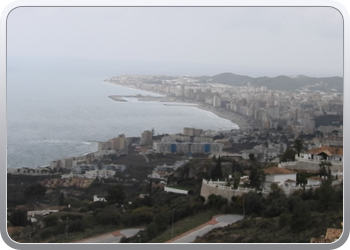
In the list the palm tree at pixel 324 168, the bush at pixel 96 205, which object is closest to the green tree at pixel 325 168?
the palm tree at pixel 324 168

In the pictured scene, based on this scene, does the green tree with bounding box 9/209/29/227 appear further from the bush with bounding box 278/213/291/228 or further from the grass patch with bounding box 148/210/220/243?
the bush with bounding box 278/213/291/228

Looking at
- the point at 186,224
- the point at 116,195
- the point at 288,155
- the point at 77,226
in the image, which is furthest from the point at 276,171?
the point at 77,226

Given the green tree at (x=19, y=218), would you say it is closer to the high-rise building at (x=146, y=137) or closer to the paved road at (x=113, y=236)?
the paved road at (x=113, y=236)

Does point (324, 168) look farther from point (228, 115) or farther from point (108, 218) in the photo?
point (108, 218)

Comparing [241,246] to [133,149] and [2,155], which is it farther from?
[2,155]

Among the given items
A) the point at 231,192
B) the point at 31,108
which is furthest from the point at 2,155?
the point at 231,192

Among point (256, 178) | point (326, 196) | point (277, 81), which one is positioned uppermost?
point (277, 81)
